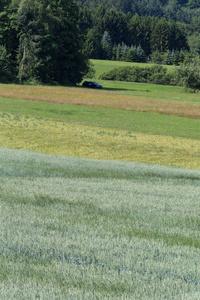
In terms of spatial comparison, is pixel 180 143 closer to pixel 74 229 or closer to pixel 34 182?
pixel 34 182

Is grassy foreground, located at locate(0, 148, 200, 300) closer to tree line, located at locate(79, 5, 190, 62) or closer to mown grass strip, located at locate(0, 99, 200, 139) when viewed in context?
mown grass strip, located at locate(0, 99, 200, 139)

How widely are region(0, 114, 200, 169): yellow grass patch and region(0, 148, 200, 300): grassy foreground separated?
11.7m

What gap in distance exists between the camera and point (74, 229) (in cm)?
500

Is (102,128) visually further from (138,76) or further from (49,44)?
(138,76)

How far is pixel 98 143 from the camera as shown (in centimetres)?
2344

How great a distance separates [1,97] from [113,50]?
12766 centimetres

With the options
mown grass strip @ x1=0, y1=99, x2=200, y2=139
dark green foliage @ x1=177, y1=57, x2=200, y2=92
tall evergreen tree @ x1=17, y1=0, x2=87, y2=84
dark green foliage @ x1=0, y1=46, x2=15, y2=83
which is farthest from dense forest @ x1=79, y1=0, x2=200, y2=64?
mown grass strip @ x1=0, y1=99, x2=200, y2=139

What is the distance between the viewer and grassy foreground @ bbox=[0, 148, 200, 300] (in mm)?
3326

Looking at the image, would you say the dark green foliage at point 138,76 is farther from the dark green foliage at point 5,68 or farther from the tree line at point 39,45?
the dark green foliage at point 5,68

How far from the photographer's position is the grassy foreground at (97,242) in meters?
3.33

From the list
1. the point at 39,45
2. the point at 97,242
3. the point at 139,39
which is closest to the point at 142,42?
the point at 139,39

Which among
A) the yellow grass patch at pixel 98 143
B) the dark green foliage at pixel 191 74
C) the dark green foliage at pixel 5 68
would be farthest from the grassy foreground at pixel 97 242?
the dark green foliage at pixel 191 74

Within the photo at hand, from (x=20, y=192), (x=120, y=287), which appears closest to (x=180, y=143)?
(x=20, y=192)

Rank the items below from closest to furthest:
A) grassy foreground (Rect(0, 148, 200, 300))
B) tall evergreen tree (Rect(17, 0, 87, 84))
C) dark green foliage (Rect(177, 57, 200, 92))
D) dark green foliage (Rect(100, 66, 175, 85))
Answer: grassy foreground (Rect(0, 148, 200, 300)), tall evergreen tree (Rect(17, 0, 87, 84)), dark green foliage (Rect(177, 57, 200, 92)), dark green foliage (Rect(100, 66, 175, 85))
